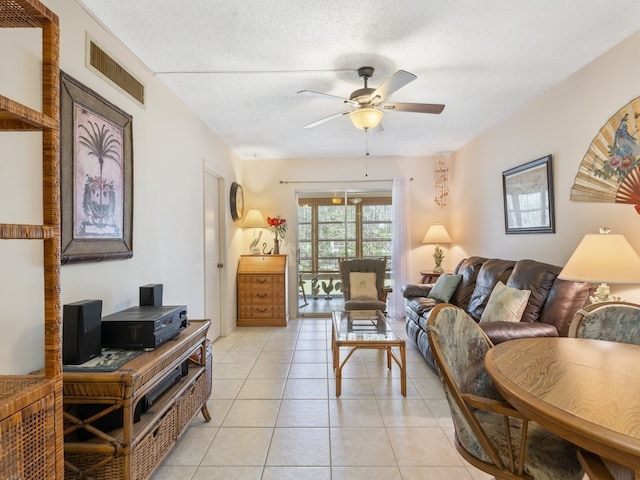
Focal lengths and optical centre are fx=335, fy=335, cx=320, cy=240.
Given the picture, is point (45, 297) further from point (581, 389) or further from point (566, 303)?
point (566, 303)

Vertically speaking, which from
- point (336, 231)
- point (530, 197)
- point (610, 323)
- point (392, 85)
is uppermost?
point (392, 85)

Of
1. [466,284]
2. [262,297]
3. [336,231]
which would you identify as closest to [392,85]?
[466,284]

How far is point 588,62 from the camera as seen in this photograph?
8.21 ft

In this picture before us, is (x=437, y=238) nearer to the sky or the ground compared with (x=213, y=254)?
nearer to the sky

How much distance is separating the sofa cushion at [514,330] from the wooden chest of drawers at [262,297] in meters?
3.08

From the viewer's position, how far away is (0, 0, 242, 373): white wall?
1.39m

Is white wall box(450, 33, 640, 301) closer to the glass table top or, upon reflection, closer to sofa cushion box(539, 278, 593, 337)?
sofa cushion box(539, 278, 593, 337)

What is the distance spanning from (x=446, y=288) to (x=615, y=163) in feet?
6.43

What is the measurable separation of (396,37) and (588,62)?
1.55 meters

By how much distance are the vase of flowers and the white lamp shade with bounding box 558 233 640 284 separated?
3747mm

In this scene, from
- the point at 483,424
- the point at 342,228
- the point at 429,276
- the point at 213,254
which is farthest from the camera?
the point at 342,228

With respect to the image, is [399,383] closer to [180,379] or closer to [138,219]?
[180,379]

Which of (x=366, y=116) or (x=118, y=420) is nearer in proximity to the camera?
(x=118, y=420)

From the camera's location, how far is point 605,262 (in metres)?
1.91
